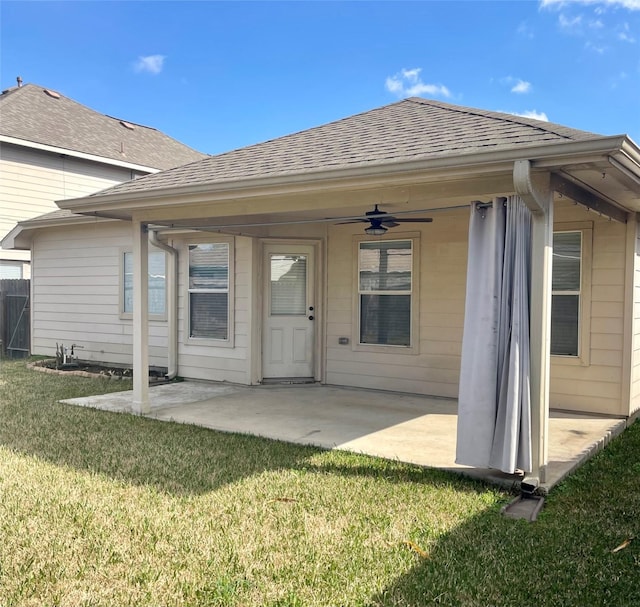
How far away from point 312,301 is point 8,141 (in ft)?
28.9

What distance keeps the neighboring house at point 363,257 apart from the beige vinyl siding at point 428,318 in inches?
0.8

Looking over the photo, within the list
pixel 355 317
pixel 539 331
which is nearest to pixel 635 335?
pixel 539 331

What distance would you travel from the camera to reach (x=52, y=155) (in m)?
14.1

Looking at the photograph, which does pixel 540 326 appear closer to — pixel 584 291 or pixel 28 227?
pixel 584 291

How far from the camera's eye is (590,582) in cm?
289

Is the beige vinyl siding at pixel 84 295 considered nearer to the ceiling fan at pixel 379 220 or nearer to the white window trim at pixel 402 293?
the white window trim at pixel 402 293

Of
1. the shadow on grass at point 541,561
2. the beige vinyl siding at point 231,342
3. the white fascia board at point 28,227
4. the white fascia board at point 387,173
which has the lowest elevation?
the shadow on grass at point 541,561

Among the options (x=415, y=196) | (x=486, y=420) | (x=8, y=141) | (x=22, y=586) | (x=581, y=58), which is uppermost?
(x=581, y=58)

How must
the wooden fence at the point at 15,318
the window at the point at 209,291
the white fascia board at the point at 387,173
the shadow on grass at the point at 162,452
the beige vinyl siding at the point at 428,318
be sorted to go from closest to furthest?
the white fascia board at the point at 387,173 → the shadow on grass at the point at 162,452 → the beige vinyl siding at the point at 428,318 → the window at the point at 209,291 → the wooden fence at the point at 15,318

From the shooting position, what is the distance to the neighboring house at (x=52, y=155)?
1338 centimetres

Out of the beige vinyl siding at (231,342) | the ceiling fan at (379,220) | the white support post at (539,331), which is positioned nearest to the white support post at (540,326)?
the white support post at (539,331)

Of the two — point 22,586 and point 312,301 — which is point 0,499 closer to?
point 22,586

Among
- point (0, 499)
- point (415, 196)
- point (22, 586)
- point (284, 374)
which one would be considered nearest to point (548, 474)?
point (415, 196)

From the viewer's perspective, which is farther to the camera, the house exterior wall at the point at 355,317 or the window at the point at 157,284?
the window at the point at 157,284
